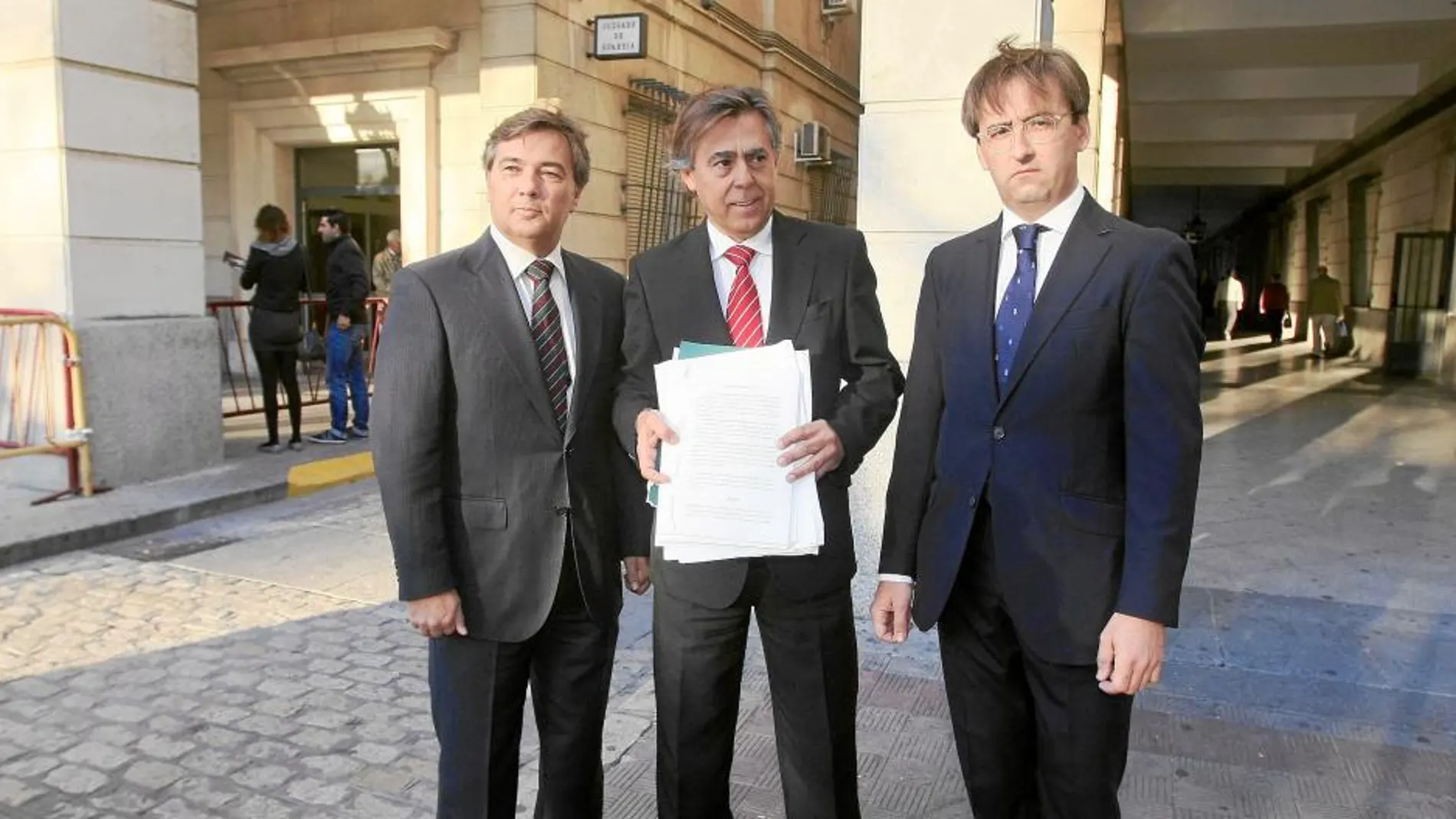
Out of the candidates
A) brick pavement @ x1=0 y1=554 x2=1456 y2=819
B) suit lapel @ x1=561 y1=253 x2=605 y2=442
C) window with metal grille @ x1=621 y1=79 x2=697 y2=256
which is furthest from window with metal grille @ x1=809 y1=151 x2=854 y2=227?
suit lapel @ x1=561 y1=253 x2=605 y2=442

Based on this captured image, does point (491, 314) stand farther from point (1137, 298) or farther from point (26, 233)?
point (26, 233)

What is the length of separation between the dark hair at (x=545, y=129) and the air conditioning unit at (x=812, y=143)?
15784 mm

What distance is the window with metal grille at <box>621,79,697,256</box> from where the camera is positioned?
→ 1359 centimetres

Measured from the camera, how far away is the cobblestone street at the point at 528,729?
3438 millimetres

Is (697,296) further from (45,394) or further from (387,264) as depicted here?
(387,264)

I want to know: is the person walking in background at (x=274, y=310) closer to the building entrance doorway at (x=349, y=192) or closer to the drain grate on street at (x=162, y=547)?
the drain grate on street at (x=162, y=547)

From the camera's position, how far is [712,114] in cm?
243

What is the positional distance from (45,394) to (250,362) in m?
6.72

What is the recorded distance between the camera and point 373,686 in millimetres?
4371

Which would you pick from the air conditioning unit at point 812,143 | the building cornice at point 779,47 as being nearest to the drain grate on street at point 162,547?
the building cornice at point 779,47

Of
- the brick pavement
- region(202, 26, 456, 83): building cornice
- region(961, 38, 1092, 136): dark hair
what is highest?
region(202, 26, 456, 83): building cornice

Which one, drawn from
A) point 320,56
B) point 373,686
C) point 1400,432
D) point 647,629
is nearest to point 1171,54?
point 1400,432

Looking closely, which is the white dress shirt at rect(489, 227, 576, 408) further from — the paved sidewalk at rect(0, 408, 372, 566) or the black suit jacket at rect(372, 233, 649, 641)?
the paved sidewalk at rect(0, 408, 372, 566)

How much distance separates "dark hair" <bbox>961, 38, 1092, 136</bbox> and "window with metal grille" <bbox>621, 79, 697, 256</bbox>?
11.2 metres
